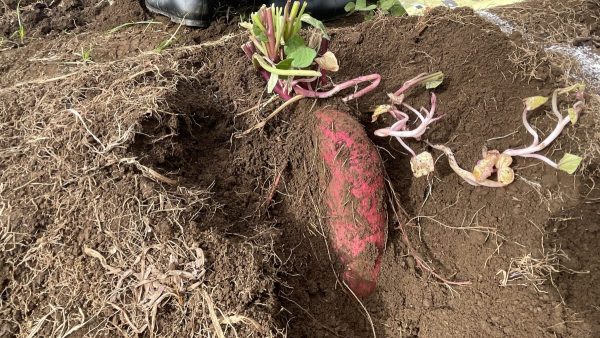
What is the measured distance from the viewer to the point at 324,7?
7.61 ft

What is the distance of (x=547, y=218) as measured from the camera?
1472 mm

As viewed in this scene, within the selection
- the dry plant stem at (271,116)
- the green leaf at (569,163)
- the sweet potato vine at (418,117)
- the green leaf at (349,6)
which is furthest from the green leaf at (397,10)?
the green leaf at (569,163)

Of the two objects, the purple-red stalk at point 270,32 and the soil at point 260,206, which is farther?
the purple-red stalk at point 270,32

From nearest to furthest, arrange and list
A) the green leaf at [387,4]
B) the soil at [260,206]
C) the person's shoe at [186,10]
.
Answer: the soil at [260,206] < the person's shoe at [186,10] < the green leaf at [387,4]

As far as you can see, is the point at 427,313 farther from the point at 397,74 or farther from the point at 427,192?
the point at 397,74

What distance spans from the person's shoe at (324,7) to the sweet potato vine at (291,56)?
2.31 feet

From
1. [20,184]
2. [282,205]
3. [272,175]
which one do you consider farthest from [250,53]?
[20,184]

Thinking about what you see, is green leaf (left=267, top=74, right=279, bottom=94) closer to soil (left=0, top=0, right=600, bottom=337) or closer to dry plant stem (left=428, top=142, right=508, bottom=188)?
soil (left=0, top=0, right=600, bottom=337)

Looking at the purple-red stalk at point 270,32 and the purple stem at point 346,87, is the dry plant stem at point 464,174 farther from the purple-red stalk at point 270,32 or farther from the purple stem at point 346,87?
the purple-red stalk at point 270,32

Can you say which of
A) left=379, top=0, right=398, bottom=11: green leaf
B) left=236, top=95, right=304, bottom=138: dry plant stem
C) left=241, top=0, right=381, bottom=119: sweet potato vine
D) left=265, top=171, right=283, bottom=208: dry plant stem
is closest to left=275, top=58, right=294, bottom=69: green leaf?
left=241, top=0, right=381, bottom=119: sweet potato vine

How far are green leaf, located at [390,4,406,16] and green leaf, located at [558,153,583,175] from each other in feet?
3.64

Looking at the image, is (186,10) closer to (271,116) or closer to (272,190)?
(271,116)

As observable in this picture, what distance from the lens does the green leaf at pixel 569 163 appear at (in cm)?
144

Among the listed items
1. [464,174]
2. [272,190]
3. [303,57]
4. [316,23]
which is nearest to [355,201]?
[272,190]
